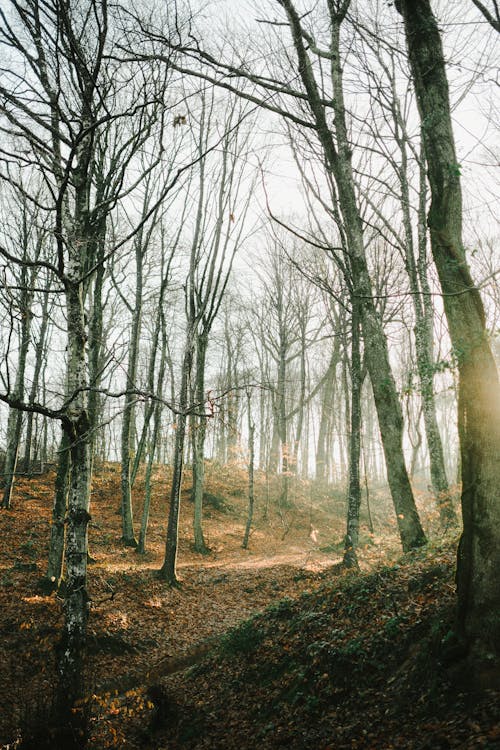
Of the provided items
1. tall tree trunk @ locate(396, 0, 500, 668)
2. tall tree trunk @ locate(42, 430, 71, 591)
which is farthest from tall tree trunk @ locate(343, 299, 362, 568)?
tall tree trunk @ locate(42, 430, 71, 591)

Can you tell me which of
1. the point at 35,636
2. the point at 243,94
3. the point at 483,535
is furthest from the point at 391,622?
the point at 243,94

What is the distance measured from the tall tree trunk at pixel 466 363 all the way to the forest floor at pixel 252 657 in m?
0.54

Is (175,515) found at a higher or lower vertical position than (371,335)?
lower

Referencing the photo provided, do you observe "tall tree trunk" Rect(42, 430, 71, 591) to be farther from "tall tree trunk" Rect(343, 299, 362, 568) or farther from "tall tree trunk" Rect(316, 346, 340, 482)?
"tall tree trunk" Rect(316, 346, 340, 482)

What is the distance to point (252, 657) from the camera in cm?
608

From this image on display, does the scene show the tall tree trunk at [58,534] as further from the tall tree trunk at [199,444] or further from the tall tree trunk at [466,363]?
the tall tree trunk at [466,363]

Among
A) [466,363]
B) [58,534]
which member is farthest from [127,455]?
[466,363]

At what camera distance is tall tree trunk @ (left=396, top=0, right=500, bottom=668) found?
3381mm

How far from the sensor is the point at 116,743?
4.83 m

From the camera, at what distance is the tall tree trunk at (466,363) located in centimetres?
338

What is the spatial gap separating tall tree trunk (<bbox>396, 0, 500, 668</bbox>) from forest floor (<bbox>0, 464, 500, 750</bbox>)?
1.76 ft

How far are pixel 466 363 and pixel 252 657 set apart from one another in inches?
208

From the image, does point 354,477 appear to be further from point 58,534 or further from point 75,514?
point 75,514

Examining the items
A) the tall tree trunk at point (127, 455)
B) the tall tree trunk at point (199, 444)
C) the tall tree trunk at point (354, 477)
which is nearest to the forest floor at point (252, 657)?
the tall tree trunk at point (354, 477)
